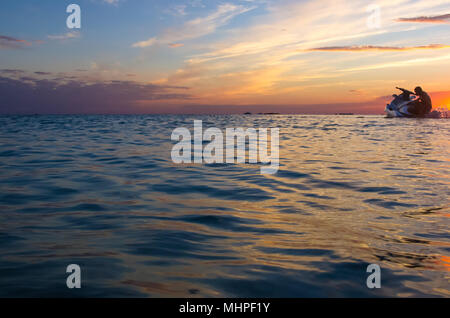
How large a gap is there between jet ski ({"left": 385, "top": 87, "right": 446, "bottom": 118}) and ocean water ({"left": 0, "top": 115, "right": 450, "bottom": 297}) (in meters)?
85.4

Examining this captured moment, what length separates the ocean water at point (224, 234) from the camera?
374cm

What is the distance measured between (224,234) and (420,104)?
94.0 m

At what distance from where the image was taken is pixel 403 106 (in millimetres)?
86250

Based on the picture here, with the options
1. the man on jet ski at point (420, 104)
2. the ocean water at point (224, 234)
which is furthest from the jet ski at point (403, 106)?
the ocean water at point (224, 234)

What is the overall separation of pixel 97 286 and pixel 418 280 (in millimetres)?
3532

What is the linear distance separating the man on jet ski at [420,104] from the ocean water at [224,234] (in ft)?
280

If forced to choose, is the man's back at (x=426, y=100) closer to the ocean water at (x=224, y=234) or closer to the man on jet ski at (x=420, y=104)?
the man on jet ski at (x=420, y=104)

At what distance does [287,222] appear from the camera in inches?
234

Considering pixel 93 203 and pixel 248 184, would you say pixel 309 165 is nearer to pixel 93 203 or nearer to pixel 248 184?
pixel 248 184

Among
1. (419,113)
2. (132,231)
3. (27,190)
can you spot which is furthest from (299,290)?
(419,113)

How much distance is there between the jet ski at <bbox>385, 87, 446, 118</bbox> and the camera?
84.8 meters

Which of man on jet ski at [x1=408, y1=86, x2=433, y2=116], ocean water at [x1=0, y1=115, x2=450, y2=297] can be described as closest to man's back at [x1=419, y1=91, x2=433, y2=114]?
man on jet ski at [x1=408, y1=86, x2=433, y2=116]

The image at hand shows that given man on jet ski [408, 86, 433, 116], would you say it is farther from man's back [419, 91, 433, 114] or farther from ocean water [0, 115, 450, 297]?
ocean water [0, 115, 450, 297]

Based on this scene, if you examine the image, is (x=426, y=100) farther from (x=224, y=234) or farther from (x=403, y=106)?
(x=224, y=234)
